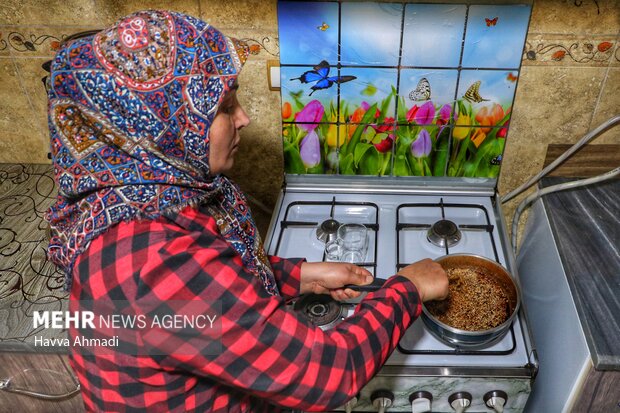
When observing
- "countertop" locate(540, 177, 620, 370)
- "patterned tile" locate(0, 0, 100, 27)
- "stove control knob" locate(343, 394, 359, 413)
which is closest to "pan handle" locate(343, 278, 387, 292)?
"stove control knob" locate(343, 394, 359, 413)

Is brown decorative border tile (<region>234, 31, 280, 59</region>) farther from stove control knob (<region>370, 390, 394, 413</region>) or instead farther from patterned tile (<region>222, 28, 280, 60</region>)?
stove control knob (<region>370, 390, 394, 413</region>)

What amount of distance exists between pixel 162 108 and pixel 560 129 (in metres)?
1.08

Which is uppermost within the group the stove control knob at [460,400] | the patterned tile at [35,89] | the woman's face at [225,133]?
the woman's face at [225,133]

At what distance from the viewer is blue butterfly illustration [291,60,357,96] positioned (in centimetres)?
126

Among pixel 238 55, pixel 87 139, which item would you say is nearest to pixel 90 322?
pixel 87 139

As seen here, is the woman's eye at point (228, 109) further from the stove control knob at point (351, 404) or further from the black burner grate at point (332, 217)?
the stove control knob at point (351, 404)

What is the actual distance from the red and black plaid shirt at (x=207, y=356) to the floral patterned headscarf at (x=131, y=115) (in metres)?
0.05

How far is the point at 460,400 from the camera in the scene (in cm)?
98

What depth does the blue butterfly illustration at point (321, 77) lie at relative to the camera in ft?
4.14

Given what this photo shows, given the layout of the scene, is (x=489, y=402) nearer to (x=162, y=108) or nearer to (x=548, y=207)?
(x=548, y=207)

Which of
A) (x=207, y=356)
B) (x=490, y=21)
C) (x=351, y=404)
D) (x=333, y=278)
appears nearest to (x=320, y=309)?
(x=333, y=278)

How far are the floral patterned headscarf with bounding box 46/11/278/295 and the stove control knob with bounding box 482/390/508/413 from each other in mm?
735

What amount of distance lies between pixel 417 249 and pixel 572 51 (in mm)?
613

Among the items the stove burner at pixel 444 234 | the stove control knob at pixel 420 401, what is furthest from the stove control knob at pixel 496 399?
the stove burner at pixel 444 234
